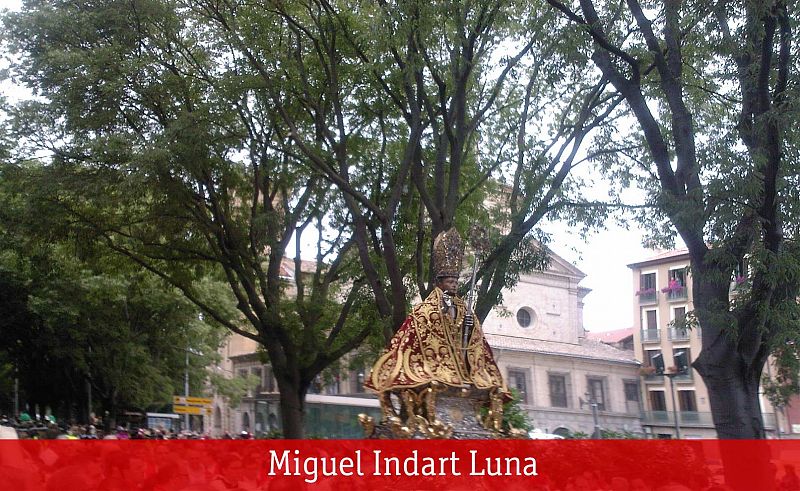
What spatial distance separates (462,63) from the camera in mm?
14586

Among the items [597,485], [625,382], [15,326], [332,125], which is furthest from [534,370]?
[597,485]

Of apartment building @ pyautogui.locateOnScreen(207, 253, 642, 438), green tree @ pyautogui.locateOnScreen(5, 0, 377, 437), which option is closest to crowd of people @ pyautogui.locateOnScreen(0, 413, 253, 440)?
green tree @ pyautogui.locateOnScreen(5, 0, 377, 437)

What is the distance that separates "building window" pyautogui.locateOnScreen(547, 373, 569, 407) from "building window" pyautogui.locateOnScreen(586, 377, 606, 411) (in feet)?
4.82

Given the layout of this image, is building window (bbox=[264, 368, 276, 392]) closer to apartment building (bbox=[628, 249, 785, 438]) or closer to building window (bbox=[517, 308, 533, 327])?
building window (bbox=[517, 308, 533, 327])

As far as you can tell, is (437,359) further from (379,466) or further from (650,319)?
(650,319)

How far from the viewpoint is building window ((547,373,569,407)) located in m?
43.3

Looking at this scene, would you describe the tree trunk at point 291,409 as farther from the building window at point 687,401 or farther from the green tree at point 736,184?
the building window at point 687,401

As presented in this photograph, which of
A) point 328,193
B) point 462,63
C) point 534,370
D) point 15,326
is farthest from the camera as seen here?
point 534,370

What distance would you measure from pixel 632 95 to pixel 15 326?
2659 cm

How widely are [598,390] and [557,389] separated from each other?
2.58 metres

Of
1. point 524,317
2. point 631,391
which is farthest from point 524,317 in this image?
point 631,391

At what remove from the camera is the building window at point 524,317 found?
44.4m

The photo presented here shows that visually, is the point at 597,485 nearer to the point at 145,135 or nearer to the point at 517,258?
the point at 517,258

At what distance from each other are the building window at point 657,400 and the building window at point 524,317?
7.76 meters
